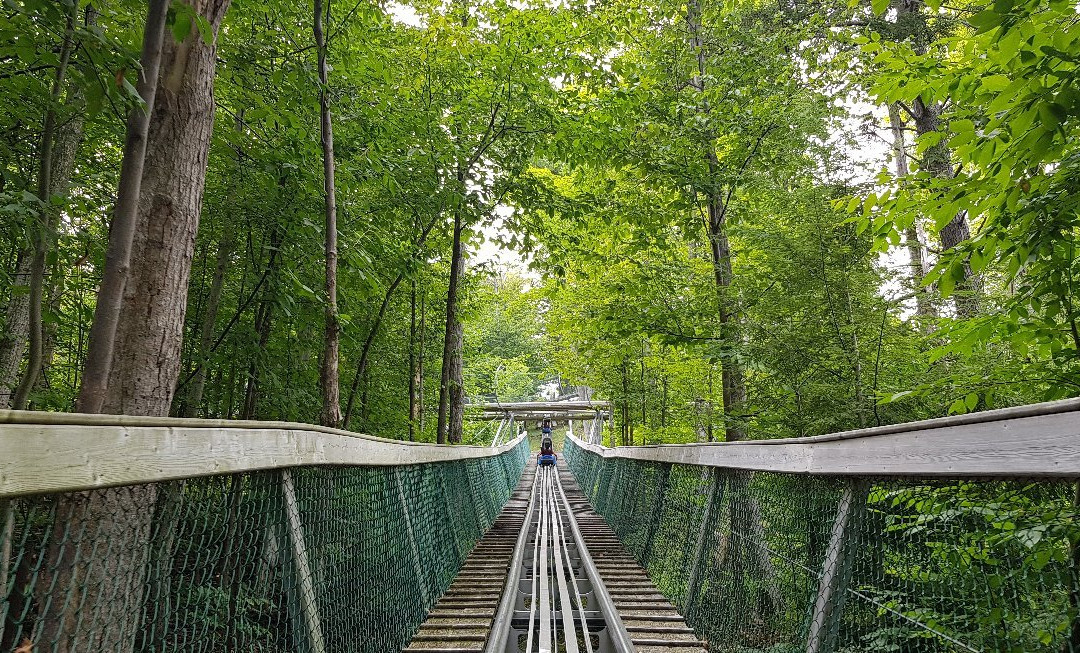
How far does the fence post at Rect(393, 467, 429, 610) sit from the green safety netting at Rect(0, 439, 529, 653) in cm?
2

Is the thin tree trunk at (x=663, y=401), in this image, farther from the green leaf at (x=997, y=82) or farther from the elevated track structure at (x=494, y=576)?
the green leaf at (x=997, y=82)

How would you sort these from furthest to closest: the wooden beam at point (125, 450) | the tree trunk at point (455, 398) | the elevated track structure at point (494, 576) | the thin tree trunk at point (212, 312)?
the tree trunk at point (455, 398) → the thin tree trunk at point (212, 312) → the elevated track structure at point (494, 576) → the wooden beam at point (125, 450)

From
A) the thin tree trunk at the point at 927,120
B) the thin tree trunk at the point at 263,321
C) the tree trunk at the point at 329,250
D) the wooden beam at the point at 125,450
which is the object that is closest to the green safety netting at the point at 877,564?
the wooden beam at the point at 125,450

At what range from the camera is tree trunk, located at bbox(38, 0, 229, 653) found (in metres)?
1.90

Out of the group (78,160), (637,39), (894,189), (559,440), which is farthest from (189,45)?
(559,440)

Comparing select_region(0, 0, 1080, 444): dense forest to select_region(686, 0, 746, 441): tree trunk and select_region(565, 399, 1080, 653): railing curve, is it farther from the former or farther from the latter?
select_region(565, 399, 1080, 653): railing curve

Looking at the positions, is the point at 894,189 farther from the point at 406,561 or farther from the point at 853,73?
the point at 853,73

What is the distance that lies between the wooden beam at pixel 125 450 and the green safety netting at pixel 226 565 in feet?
0.29

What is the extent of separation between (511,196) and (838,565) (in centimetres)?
680

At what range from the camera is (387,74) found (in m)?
4.95

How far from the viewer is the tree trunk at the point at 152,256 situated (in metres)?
1.90

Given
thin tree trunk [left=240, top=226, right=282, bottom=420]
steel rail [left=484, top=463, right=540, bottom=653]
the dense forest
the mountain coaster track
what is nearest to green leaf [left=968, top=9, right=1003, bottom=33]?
the dense forest

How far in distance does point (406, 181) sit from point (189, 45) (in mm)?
3270

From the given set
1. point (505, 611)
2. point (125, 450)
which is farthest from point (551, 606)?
point (125, 450)
